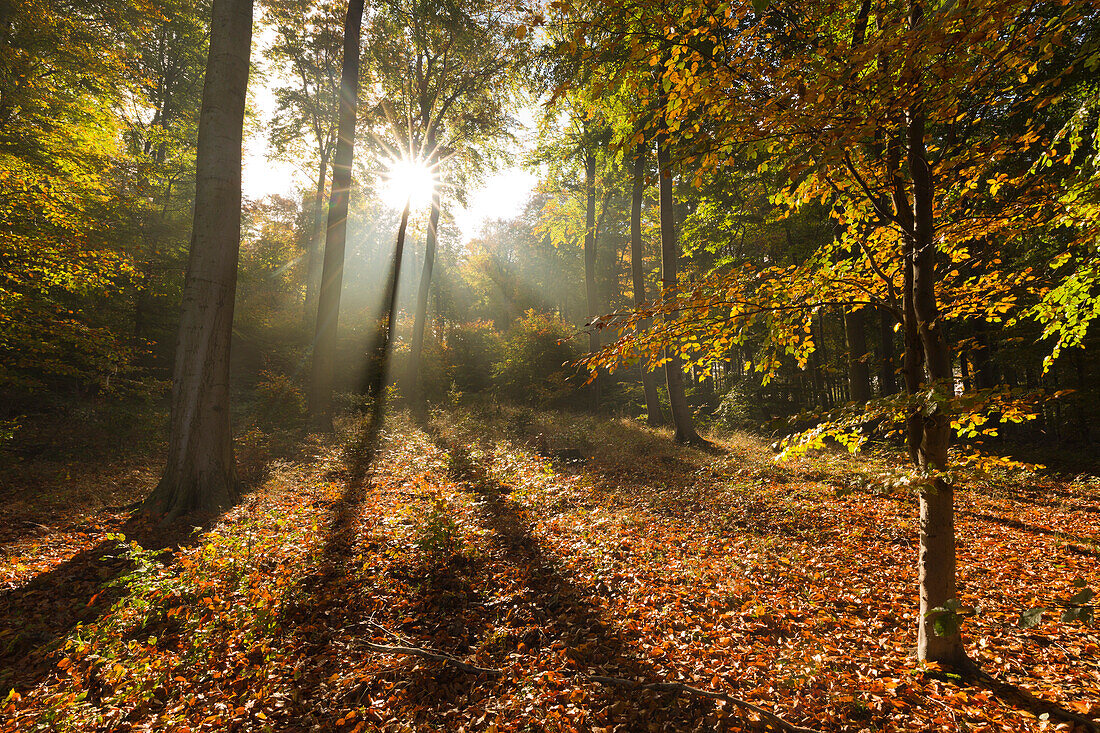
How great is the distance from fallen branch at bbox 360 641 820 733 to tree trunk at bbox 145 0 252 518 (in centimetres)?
449

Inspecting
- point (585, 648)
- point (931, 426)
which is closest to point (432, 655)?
point (585, 648)

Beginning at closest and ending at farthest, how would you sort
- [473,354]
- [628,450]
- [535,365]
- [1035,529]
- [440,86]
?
1. [1035,529]
2. [628,450]
3. [440,86]
4. [535,365]
5. [473,354]

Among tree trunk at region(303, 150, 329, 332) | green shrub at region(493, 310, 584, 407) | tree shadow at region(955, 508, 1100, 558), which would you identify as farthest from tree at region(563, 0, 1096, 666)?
tree trunk at region(303, 150, 329, 332)

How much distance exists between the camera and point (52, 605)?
425 centimetres

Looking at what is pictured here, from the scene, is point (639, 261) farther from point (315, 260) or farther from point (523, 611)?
point (315, 260)

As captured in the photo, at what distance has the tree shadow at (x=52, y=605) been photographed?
355 cm

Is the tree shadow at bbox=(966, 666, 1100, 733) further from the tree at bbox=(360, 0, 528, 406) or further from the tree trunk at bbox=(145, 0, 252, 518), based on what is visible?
the tree at bbox=(360, 0, 528, 406)

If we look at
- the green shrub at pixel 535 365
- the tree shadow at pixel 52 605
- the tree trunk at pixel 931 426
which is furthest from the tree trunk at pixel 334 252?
the tree trunk at pixel 931 426

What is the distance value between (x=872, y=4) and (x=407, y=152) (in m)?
18.4

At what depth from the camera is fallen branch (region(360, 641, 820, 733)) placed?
10.3 feet

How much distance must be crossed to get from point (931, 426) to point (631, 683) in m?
2.97

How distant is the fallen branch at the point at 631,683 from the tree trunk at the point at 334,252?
367 inches

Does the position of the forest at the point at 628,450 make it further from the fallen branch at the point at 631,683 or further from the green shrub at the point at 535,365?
the green shrub at the point at 535,365

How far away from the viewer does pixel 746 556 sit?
573 cm
